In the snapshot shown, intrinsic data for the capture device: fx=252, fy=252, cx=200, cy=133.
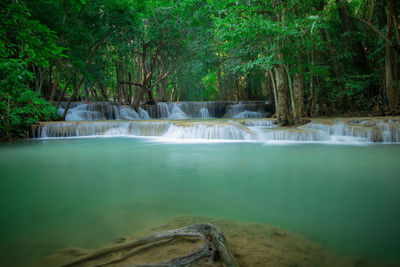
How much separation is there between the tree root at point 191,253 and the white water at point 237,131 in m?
7.66

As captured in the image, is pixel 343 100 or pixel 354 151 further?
pixel 343 100

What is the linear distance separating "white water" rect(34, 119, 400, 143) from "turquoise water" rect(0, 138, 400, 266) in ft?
8.96

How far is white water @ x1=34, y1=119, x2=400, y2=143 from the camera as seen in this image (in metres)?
8.25

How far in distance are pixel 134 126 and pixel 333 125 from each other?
8387 millimetres

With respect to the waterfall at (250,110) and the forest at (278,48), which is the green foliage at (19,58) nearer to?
the forest at (278,48)

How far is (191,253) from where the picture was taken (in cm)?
150

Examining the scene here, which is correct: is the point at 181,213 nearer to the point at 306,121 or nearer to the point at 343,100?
the point at 306,121

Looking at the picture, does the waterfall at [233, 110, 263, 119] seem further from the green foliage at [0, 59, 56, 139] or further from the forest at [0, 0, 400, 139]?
the green foliage at [0, 59, 56, 139]

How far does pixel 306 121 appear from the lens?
10141 millimetres

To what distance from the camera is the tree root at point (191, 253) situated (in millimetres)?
1422

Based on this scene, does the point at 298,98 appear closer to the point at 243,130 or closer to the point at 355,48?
the point at 243,130

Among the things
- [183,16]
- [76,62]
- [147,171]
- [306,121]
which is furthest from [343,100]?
[76,62]

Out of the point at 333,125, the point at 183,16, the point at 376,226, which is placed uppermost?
the point at 183,16

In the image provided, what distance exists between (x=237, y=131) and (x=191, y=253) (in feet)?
26.7
